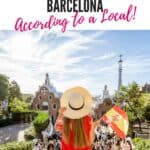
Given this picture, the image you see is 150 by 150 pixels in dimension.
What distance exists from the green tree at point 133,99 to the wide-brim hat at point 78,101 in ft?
42.2

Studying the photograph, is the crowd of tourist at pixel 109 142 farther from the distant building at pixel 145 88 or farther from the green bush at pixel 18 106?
the distant building at pixel 145 88

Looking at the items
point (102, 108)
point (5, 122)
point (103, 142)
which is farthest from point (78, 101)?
point (5, 122)

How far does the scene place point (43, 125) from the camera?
14.1m

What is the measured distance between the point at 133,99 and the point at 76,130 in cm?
1376

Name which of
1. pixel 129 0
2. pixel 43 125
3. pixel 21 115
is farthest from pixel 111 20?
pixel 21 115

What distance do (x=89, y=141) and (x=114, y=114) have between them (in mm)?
1550

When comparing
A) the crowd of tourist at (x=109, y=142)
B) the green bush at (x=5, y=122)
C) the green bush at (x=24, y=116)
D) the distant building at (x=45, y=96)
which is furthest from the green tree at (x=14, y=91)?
the crowd of tourist at (x=109, y=142)

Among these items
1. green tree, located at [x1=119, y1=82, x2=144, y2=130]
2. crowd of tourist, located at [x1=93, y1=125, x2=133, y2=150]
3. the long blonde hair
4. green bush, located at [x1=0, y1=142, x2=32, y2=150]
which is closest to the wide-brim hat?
the long blonde hair

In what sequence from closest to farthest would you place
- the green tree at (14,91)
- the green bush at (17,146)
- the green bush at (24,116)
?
the green bush at (17,146) → the green bush at (24,116) → the green tree at (14,91)

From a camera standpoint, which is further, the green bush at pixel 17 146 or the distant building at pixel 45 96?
the distant building at pixel 45 96

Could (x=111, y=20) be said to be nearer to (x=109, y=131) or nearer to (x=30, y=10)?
(x=30, y=10)

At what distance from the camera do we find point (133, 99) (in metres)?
17.5

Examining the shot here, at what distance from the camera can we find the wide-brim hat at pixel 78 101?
387cm

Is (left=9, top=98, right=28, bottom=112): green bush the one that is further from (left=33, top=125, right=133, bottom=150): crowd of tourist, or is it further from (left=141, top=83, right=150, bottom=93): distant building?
(left=33, top=125, right=133, bottom=150): crowd of tourist
